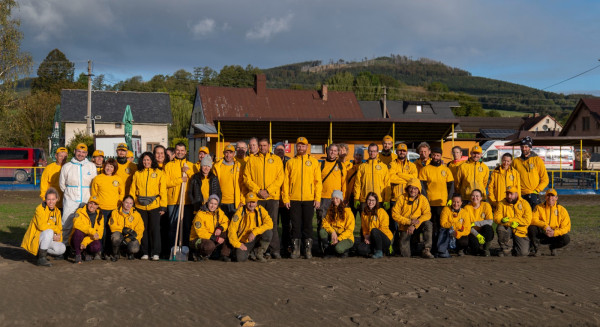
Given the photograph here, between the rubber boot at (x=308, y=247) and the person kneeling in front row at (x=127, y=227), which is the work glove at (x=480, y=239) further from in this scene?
the person kneeling in front row at (x=127, y=227)

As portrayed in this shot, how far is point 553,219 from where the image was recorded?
10086 millimetres

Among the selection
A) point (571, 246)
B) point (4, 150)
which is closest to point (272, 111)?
point (4, 150)

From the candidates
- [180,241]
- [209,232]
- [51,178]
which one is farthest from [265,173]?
[51,178]

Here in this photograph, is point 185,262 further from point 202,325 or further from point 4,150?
point 4,150

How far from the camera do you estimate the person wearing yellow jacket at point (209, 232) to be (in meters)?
9.22

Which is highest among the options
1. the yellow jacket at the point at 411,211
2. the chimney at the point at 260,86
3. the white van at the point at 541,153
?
the chimney at the point at 260,86

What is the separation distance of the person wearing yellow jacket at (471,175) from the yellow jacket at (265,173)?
3328 mm

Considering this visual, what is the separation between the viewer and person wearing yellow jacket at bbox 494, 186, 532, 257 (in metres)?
9.95

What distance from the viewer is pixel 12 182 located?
25656 millimetres

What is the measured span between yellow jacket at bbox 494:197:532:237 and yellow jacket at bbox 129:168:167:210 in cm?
572

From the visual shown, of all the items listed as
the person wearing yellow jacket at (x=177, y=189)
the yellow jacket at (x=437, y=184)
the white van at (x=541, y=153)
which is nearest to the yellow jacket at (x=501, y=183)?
the yellow jacket at (x=437, y=184)

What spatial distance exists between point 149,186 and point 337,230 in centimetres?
316

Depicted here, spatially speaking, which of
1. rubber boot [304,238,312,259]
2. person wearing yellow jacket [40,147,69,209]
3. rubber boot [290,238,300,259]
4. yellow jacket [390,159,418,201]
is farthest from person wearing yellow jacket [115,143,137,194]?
yellow jacket [390,159,418,201]

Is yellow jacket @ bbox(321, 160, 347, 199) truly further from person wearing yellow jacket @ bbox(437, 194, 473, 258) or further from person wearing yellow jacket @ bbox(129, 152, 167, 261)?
person wearing yellow jacket @ bbox(129, 152, 167, 261)
